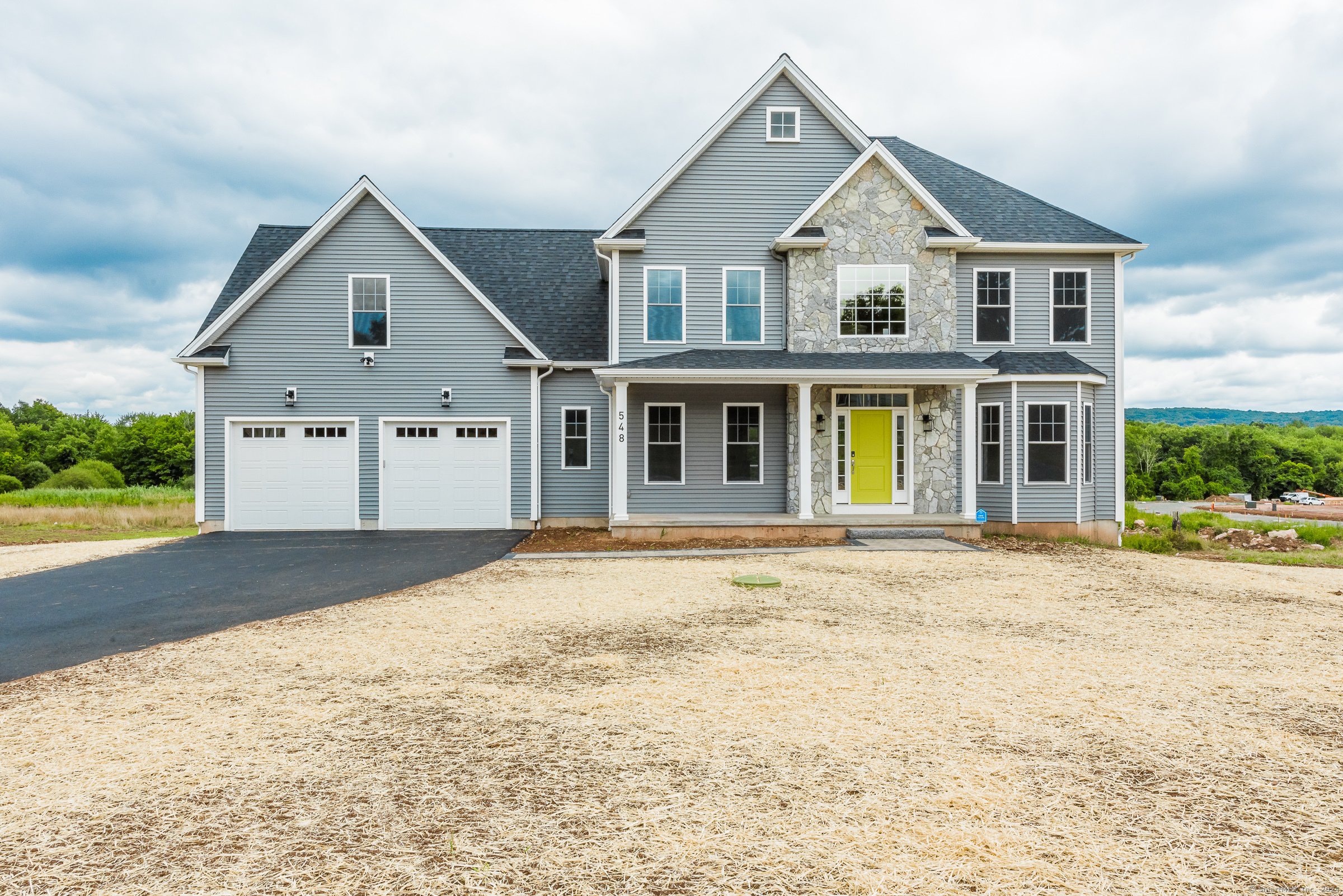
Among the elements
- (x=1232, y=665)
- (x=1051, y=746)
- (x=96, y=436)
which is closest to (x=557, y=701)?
(x=1051, y=746)

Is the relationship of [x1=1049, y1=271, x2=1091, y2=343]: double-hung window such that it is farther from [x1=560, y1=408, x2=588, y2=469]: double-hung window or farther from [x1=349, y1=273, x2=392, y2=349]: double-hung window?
[x1=349, y1=273, x2=392, y2=349]: double-hung window

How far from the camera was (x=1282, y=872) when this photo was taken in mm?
2951

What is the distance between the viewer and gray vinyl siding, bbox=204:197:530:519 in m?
15.9

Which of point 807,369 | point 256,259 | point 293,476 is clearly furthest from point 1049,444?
point 256,259

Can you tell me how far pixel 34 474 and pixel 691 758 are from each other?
61.0 meters

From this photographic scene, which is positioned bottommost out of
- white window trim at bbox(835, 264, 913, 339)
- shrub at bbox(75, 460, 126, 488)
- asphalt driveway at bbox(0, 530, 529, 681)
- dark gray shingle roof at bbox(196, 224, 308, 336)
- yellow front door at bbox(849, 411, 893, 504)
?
asphalt driveway at bbox(0, 530, 529, 681)

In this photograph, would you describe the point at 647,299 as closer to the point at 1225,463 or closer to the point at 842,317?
the point at 842,317

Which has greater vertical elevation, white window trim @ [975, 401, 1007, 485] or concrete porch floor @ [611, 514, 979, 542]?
white window trim @ [975, 401, 1007, 485]

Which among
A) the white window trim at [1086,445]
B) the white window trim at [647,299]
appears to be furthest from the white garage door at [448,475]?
the white window trim at [1086,445]

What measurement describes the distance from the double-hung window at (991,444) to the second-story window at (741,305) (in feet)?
16.1

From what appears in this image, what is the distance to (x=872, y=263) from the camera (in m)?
15.2

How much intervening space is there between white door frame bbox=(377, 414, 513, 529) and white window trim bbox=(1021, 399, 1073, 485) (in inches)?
421


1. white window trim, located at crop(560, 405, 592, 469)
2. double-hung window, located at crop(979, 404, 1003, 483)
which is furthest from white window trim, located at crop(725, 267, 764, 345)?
double-hung window, located at crop(979, 404, 1003, 483)

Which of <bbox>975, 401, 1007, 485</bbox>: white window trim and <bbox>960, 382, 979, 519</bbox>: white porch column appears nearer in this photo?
<bbox>960, 382, 979, 519</bbox>: white porch column
